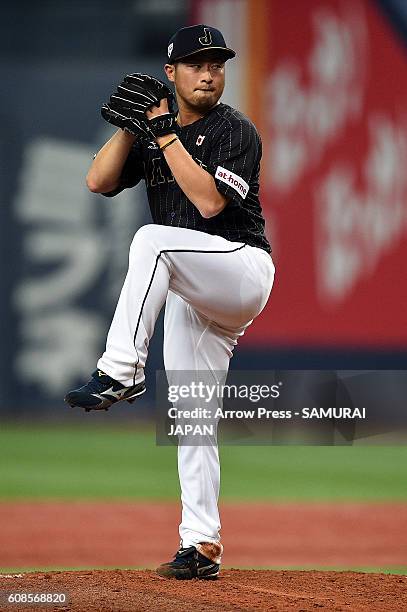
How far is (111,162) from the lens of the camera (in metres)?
3.33

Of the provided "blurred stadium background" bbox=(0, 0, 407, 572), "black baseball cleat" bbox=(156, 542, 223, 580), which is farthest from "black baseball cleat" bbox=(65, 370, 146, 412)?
"blurred stadium background" bbox=(0, 0, 407, 572)

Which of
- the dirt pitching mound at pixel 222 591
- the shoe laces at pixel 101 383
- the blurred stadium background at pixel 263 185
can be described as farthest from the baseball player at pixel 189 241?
the blurred stadium background at pixel 263 185

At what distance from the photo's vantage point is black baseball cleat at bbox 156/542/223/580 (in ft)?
11.0

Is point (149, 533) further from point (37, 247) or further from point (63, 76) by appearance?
point (63, 76)

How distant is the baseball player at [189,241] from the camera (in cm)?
304

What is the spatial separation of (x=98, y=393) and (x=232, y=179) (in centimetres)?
73

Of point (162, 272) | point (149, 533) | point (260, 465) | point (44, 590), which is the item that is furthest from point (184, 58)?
point (260, 465)

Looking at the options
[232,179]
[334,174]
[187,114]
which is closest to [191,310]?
[232,179]

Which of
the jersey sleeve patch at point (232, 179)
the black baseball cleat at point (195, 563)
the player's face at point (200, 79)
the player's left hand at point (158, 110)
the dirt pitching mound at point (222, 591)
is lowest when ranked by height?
the dirt pitching mound at point (222, 591)

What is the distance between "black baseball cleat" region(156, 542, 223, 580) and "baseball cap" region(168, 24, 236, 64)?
150 cm

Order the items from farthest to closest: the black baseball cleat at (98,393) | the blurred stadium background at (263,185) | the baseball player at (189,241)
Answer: the blurred stadium background at (263,185), the baseball player at (189,241), the black baseball cleat at (98,393)

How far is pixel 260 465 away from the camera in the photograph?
7848 millimetres

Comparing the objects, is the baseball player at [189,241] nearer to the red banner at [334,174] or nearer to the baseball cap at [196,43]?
the baseball cap at [196,43]

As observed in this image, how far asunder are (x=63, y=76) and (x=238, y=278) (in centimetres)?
667
